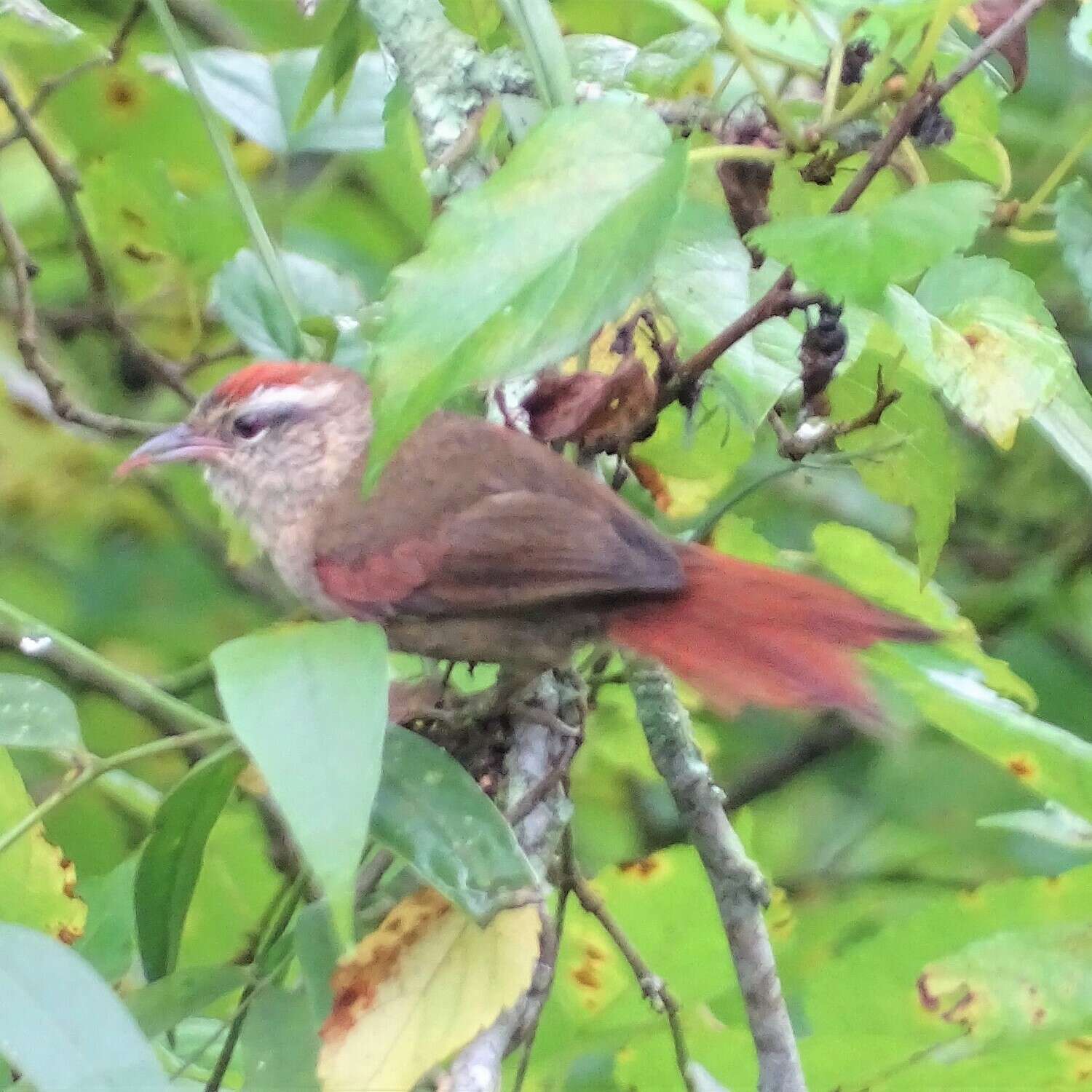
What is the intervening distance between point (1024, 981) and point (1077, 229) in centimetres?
59

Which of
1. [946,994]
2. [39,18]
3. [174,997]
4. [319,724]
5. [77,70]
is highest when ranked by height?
[39,18]

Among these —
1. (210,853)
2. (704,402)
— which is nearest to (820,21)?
(704,402)

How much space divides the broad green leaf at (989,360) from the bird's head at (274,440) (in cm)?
78

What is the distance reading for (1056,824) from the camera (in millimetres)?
1213

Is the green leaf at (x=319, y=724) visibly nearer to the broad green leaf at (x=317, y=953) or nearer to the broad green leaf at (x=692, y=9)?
the broad green leaf at (x=317, y=953)

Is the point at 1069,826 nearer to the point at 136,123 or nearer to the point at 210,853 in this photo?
the point at 210,853

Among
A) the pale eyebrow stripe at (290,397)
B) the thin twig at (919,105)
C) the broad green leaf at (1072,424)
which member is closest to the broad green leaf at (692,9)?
the thin twig at (919,105)

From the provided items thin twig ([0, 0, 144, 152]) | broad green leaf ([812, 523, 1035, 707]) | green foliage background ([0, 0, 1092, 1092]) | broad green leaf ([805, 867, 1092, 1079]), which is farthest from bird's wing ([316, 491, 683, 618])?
thin twig ([0, 0, 144, 152])

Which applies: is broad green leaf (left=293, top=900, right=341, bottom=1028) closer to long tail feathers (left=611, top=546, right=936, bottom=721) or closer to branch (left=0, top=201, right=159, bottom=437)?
long tail feathers (left=611, top=546, right=936, bottom=721)

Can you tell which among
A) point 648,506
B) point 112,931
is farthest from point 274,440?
point 112,931

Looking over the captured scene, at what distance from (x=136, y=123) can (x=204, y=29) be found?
64 centimetres

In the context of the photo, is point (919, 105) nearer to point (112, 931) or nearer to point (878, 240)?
point (878, 240)

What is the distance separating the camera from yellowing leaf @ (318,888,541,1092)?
807 mm

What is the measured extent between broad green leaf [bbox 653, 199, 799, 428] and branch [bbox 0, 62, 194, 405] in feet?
2.62
